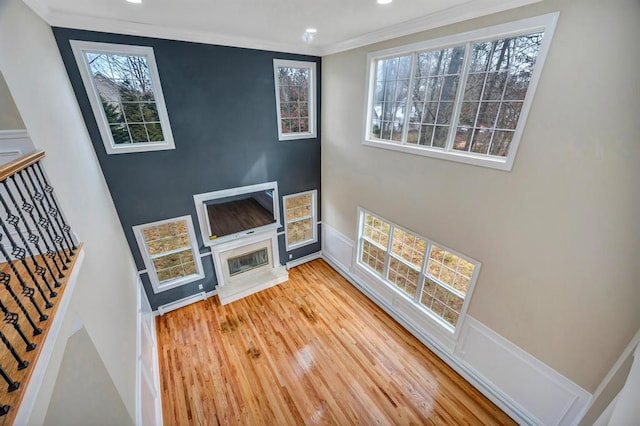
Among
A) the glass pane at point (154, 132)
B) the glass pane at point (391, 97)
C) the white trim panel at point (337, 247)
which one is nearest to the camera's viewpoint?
the glass pane at point (391, 97)

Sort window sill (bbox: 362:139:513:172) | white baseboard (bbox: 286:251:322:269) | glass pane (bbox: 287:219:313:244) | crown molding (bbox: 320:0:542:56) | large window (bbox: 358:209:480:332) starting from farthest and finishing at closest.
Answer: white baseboard (bbox: 286:251:322:269), glass pane (bbox: 287:219:313:244), large window (bbox: 358:209:480:332), window sill (bbox: 362:139:513:172), crown molding (bbox: 320:0:542:56)

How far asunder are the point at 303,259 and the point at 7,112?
544 cm

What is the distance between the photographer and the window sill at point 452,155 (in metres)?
2.93

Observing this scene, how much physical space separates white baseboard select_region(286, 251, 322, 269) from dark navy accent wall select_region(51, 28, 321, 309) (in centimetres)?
183

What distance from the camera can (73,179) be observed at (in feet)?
8.39

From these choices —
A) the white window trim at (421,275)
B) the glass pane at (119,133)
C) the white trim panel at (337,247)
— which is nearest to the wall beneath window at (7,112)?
the glass pane at (119,133)

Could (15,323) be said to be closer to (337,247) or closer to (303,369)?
(303,369)

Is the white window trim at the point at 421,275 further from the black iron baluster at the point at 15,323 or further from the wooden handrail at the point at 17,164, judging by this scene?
the wooden handrail at the point at 17,164

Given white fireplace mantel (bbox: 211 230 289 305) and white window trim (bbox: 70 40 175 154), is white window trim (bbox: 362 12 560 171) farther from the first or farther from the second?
white window trim (bbox: 70 40 175 154)

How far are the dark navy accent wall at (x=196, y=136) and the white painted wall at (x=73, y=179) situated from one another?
0.62 meters

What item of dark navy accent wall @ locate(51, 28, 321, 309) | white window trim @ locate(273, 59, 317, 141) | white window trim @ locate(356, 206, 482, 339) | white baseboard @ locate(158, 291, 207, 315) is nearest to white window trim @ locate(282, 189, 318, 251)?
dark navy accent wall @ locate(51, 28, 321, 309)

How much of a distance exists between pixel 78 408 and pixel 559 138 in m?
4.95

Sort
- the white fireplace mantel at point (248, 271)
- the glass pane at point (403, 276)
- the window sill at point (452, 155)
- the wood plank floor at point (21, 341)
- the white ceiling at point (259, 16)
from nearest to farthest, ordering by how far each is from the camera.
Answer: the wood plank floor at point (21, 341), the white ceiling at point (259, 16), the window sill at point (452, 155), the glass pane at point (403, 276), the white fireplace mantel at point (248, 271)

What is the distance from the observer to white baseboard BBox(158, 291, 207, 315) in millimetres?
5055
